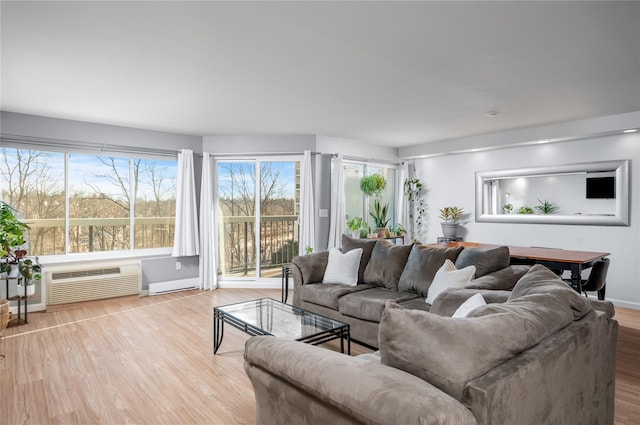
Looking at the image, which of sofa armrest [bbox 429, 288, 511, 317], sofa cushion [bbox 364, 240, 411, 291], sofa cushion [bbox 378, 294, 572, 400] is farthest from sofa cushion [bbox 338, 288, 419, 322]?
sofa cushion [bbox 378, 294, 572, 400]

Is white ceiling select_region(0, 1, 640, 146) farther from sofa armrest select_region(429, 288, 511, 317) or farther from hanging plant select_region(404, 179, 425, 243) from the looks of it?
hanging plant select_region(404, 179, 425, 243)

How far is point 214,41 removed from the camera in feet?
8.75

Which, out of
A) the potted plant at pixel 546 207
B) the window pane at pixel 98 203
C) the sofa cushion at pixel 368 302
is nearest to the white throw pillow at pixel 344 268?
the sofa cushion at pixel 368 302

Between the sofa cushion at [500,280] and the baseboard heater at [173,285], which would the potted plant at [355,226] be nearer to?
the baseboard heater at [173,285]

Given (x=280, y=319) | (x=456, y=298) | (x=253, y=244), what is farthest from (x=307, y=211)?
(x=456, y=298)

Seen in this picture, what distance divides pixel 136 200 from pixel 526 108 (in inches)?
213

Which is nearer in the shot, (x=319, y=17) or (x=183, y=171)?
(x=319, y=17)

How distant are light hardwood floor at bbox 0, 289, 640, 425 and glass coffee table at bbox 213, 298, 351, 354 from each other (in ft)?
1.26

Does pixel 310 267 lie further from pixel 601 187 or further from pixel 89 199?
pixel 601 187

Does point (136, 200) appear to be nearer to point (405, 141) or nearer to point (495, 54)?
point (405, 141)

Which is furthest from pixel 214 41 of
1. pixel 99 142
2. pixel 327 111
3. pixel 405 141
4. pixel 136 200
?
pixel 405 141

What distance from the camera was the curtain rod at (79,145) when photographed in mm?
4571

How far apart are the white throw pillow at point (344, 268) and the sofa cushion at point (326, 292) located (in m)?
0.07

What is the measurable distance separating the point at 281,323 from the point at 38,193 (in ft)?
13.1
